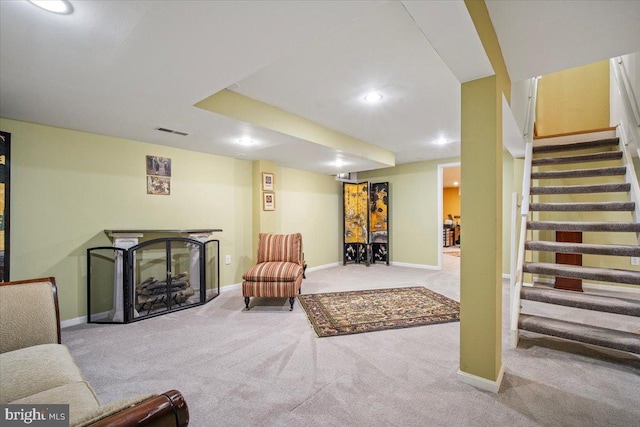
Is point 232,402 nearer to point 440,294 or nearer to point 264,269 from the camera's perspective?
point 264,269

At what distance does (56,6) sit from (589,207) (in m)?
4.43

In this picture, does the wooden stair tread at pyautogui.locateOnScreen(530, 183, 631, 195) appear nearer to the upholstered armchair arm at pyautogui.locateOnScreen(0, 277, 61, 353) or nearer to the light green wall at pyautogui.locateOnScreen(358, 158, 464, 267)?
the light green wall at pyautogui.locateOnScreen(358, 158, 464, 267)

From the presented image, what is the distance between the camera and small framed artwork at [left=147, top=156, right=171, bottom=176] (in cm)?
376

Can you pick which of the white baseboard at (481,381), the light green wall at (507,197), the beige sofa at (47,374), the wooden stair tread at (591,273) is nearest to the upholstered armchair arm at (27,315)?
the beige sofa at (47,374)

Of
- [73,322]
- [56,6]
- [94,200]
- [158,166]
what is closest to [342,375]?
[56,6]

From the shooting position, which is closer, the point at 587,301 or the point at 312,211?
the point at 587,301

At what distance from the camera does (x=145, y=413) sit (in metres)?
0.54

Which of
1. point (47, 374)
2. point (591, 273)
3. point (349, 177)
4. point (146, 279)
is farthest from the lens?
point (349, 177)

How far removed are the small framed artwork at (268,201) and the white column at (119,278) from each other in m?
2.14

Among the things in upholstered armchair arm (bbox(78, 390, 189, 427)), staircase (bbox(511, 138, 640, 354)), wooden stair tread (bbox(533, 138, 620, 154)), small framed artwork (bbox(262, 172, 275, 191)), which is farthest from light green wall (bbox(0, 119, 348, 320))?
wooden stair tread (bbox(533, 138, 620, 154))

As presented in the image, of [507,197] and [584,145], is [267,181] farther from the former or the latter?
[584,145]

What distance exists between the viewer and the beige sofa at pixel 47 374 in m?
0.54

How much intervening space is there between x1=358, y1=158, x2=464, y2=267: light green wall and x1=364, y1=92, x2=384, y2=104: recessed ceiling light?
11.3 ft

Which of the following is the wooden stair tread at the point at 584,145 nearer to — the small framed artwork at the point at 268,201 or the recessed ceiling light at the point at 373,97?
the recessed ceiling light at the point at 373,97
